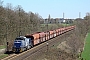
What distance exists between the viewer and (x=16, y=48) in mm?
36312

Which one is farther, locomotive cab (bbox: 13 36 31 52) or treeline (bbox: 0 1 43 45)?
treeline (bbox: 0 1 43 45)

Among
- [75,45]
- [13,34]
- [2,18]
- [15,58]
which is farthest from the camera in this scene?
[13,34]

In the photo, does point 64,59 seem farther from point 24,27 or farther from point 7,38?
point 24,27

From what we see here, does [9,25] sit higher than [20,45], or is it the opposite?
[9,25]

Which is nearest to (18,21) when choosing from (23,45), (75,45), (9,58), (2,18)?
(2,18)

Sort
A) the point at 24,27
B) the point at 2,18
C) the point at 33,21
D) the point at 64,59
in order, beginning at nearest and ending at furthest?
the point at 64,59 → the point at 2,18 → the point at 24,27 → the point at 33,21

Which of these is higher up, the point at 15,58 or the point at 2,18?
the point at 2,18

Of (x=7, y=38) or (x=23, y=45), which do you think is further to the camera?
(x=7, y=38)

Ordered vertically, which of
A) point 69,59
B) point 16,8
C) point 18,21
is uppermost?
point 16,8

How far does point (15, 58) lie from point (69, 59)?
14657 mm

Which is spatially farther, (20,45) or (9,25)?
(9,25)

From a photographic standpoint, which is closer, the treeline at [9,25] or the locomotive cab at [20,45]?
the locomotive cab at [20,45]

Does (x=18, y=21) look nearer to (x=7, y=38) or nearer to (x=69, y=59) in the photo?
(x=7, y=38)

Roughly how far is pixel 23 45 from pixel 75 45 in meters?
19.2
